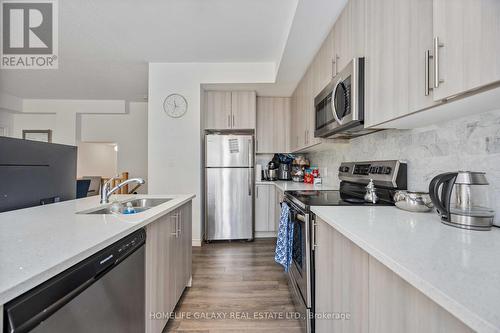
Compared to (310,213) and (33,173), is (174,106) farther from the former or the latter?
(310,213)

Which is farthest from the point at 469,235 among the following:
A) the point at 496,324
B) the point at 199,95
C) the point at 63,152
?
the point at 199,95

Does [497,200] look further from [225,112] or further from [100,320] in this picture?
[225,112]

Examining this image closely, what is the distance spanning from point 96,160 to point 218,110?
183 inches

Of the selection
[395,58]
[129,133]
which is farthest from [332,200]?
[129,133]

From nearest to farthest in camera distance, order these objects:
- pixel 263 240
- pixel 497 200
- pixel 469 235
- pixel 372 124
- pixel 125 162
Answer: pixel 469 235 < pixel 497 200 < pixel 372 124 < pixel 263 240 < pixel 125 162

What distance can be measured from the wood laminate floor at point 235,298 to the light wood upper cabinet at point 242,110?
1956mm

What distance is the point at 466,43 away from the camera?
67 centimetres

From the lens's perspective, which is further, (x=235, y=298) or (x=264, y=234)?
(x=264, y=234)

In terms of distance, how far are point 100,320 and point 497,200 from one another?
1.57 metres

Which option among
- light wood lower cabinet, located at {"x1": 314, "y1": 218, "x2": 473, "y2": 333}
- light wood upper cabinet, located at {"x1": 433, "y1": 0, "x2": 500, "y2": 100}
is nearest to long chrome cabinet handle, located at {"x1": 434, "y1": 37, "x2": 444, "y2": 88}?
light wood upper cabinet, located at {"x1": 433, "y1": 0, "x2": 500, "y2": 100}

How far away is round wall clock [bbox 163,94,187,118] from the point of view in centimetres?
317

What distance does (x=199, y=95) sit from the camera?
3.19 meters

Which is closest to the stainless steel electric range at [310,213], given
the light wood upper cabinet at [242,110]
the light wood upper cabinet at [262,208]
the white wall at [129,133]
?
the light wood upper cabinet at [262,208]

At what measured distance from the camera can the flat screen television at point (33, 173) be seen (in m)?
1.13
